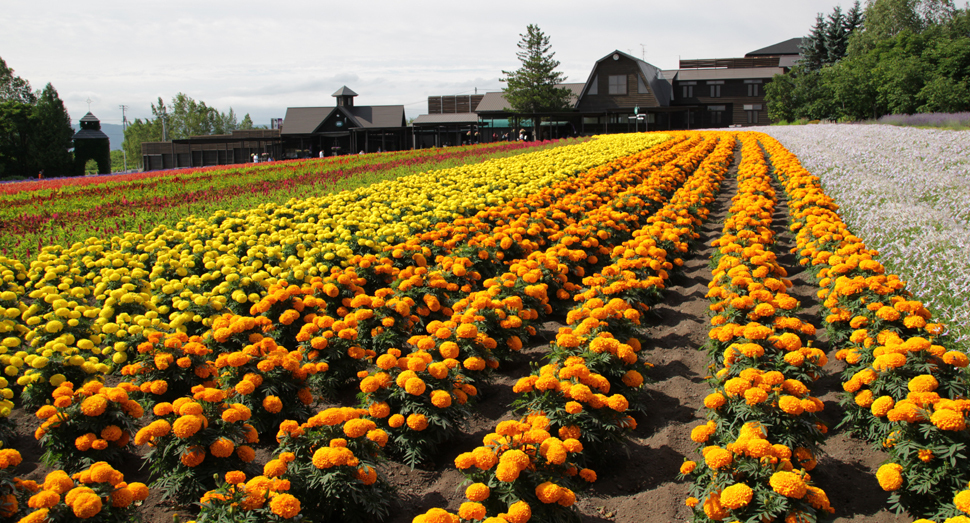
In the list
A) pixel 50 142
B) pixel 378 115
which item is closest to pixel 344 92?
pixel 378 115

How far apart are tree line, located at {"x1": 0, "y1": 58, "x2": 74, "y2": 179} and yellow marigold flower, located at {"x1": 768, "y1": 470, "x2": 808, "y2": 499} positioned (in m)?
48.0

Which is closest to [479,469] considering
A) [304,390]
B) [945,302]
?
[304,390]

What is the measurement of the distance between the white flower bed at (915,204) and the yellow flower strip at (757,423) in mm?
1604

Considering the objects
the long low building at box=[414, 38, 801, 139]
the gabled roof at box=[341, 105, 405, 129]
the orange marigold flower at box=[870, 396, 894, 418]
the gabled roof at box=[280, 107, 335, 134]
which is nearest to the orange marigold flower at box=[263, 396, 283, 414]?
the orange marigold flower at box=[870, 396, 894, 418]

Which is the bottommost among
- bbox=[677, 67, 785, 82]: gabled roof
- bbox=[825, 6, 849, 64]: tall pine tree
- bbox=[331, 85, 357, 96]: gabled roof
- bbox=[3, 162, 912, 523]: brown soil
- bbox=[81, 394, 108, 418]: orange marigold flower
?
bbox=[3, 162, 912, 523]: brown soil

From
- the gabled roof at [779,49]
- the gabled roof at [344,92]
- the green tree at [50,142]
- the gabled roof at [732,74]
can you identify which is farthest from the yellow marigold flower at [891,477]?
the gabled roof at [779,49]

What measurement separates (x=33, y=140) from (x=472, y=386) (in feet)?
161

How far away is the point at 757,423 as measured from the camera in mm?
3371

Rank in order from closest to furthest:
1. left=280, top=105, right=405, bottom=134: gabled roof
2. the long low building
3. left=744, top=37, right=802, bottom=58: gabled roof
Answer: left=280, top=105, right=405, bottom=134: gabled roof → the long low building → left=744, top=37, right=802, bottom=58: gabled roof

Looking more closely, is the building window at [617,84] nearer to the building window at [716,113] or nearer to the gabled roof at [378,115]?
the building window at [716,113]

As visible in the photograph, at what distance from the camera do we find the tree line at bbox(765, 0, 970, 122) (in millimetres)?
33709

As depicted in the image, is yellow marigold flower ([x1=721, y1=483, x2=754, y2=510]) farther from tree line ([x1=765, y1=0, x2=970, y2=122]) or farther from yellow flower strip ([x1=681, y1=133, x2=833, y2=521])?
tree line ([x1=765, y1=0, x2=970, y2=122])

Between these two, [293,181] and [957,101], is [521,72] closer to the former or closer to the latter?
[957,101]

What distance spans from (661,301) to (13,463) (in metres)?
6.32
